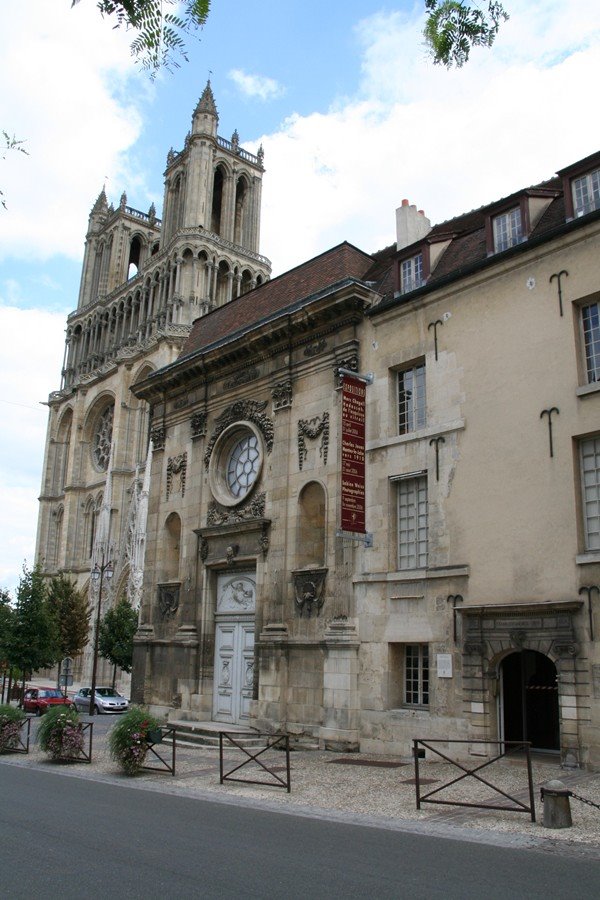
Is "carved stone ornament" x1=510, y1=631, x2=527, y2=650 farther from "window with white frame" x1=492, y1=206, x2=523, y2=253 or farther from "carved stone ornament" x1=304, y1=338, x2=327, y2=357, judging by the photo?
"carved stone ornament" x1=304, y1=338, x2=327, y2=357

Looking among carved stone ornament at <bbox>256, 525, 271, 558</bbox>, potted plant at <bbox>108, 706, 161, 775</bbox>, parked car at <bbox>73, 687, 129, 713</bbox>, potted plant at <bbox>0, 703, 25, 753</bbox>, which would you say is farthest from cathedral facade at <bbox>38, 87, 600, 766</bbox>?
parked car at <bbox>73, 687, 129, 713</bbox>

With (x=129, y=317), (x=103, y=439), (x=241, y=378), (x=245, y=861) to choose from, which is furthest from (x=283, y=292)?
(x=129, y=317)

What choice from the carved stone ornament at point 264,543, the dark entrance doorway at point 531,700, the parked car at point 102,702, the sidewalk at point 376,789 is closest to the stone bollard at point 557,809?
the sidewalk at point 376,789

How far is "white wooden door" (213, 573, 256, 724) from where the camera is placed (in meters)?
20.3

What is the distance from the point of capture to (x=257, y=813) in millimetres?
10328

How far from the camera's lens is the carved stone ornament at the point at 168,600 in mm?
22953

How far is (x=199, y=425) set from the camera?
76.5ft

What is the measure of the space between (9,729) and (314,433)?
31.7 ft

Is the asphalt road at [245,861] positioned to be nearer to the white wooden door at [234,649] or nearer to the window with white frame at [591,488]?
the window with white frame at [591,488]

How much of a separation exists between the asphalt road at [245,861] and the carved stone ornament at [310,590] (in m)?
7.96

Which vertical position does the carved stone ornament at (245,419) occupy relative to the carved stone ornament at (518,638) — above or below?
above

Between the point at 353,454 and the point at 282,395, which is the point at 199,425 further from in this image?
the point at 353,454

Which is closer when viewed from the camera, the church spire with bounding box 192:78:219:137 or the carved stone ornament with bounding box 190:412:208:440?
the carved stone ornament with bounding box 190:412:208:440

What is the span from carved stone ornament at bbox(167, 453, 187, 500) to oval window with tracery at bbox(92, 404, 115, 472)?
39.6m
